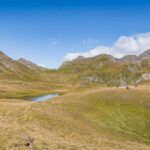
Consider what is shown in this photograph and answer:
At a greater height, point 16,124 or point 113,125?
point 16,124

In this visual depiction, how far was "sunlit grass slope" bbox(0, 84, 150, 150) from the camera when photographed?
29.4 m

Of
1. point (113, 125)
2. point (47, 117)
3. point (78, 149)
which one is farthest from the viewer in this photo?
point (113, 125)

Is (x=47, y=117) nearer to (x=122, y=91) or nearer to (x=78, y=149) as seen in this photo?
(x=78, y=149)

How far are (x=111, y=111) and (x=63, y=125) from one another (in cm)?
1919

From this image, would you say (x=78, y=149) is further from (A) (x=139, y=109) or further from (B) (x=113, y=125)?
(A) (x=139, y=109)

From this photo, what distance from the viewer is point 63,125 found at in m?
39.7

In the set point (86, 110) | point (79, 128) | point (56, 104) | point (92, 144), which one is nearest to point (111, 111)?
point (86, 110)

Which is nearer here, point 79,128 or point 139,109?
point 79,128

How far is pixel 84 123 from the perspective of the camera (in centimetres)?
4434

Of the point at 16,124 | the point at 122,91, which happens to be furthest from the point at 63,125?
the point at 122,91

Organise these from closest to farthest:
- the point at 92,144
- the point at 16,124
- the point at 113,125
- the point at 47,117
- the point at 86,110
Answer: the point at 92,144
the point at 16,124
the point at 47,117
the point at 113,125
the point at 86,110

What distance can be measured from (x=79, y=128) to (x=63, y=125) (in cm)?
285

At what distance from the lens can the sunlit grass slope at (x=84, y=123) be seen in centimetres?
2939

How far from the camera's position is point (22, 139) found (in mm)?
27781
